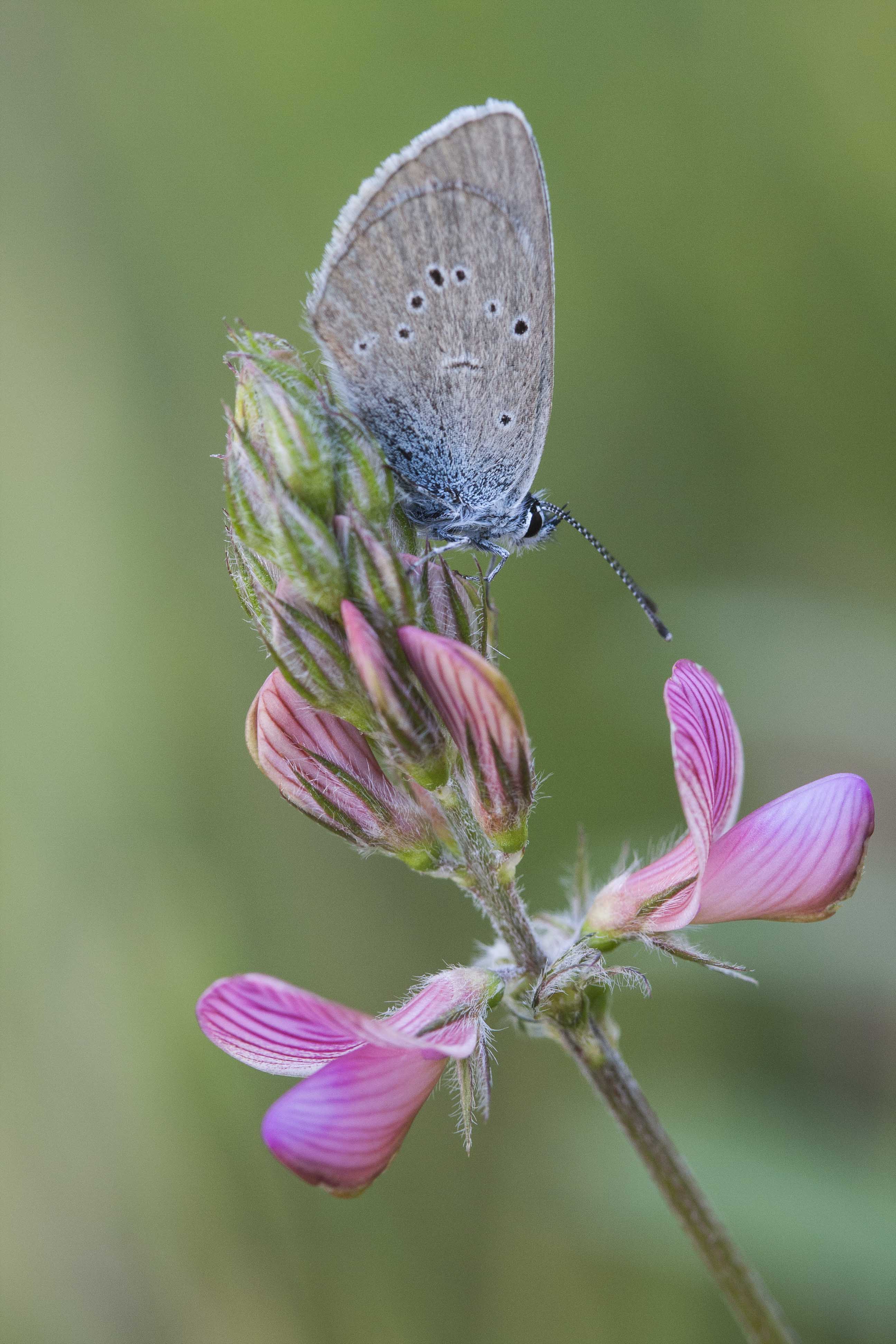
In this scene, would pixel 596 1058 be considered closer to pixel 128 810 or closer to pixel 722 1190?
pixel 722 1190

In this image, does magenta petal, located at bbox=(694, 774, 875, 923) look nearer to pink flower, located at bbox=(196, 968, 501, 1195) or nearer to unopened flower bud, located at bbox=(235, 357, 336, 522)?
pink flower, located at bbox=(196, 968, 501, 1195)

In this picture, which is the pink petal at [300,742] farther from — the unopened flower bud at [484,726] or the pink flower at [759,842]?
the pink flower at [759,842]

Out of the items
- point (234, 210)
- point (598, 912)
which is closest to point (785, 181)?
point (234, 210)

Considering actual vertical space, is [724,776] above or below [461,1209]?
above

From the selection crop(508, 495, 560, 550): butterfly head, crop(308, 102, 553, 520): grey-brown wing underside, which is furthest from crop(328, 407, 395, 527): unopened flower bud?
crop(508, 495, 560, 550): butterfly head

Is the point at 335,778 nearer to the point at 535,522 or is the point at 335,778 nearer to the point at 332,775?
the point at 332,775

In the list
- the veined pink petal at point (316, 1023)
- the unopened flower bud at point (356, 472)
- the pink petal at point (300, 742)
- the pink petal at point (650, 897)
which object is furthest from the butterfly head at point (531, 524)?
the veined pink petal at point (316, 1023)
